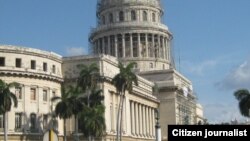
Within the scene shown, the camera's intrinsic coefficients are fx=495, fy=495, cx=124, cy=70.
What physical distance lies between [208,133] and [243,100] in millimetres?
98003

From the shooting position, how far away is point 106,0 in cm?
15700

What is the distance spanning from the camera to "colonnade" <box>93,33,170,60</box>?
478ft

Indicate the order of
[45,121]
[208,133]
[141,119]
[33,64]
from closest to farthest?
[208,133] < [33,64] < [45,121] < [141,119]

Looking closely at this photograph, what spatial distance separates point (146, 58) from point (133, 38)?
24.9 ft

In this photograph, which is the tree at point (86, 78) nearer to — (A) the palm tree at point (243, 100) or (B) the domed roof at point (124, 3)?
(A) the palm tree at point (243, 100)

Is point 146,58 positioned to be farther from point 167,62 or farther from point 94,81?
point 94,81

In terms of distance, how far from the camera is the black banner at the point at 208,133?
33.2 ft

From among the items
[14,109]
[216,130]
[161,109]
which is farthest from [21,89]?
[216,130]

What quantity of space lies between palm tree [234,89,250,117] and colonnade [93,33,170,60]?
44.8 metres

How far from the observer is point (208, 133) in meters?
10.2

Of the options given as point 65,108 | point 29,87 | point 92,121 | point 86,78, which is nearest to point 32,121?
point 29,87

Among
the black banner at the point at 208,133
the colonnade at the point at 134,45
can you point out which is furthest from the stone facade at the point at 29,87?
the black banner at the point at 208,133

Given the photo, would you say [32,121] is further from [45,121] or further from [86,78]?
[86,78]

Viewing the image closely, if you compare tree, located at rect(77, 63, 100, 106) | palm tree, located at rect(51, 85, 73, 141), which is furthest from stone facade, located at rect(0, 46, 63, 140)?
tree, located at rect(77, 63, 100, 106)
